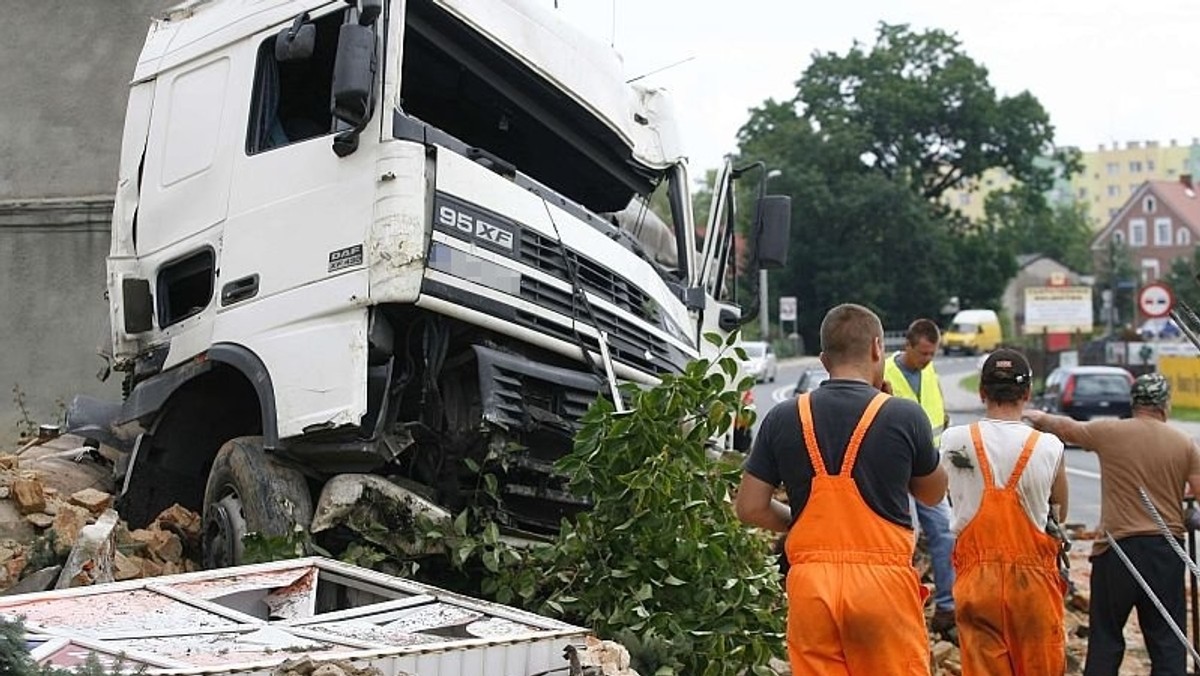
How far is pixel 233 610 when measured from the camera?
491cm

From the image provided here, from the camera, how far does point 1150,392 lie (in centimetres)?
653

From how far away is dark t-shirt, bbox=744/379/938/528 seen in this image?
14.7 feet

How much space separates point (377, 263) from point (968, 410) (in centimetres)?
3731

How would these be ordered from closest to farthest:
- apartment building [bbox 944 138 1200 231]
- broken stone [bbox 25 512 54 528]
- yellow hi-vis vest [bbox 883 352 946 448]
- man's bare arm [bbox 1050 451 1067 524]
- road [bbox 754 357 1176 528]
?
man's bare arm [bbox 1050 451 1067 524] < broken stone [bbox 25 512 54 528] < yellow hi-vis vest [bbox 883 352 946 448] < road [bbox 754 357 1176 528] < apartment building [bbox 944 138 1200 231]

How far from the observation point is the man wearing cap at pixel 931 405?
25.9ft

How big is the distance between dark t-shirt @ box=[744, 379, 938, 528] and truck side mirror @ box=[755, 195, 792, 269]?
407cm

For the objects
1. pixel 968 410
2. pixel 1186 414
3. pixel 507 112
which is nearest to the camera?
pixel 507 112

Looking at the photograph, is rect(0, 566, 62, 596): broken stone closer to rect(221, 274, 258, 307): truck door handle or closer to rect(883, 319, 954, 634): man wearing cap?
rect(221, 274, 258, 307): truck door handle

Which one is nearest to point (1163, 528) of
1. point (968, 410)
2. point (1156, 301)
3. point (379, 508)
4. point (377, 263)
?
point (379, 508)

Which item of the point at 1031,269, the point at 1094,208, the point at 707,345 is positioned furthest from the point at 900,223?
the point at 1094,208

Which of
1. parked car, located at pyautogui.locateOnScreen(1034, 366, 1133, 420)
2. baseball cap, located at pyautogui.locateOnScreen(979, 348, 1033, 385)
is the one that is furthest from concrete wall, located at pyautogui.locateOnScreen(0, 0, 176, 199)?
parked car, located at pyautogui.locateOnScreen(1034, 366, 1133, 420)

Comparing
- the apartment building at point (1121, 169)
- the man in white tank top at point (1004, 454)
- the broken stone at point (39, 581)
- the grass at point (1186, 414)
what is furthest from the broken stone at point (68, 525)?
the apartment building at point (1121, 169)

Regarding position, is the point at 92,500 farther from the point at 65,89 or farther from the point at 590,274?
the point at 65,89

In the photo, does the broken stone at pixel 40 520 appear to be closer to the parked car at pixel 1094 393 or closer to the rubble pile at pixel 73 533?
the rubble pile at pixel 73 533
